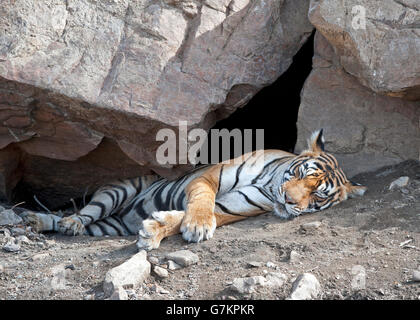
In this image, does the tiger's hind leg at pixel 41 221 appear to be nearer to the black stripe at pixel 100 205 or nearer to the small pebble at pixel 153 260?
the black stripe at pixel 100 205

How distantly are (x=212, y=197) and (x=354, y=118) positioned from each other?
132cm

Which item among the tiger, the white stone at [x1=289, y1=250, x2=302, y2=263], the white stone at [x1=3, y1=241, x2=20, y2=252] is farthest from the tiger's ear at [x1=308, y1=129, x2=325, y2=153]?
the white stone at [x1=3, y1=241, x2=20, y2=252]

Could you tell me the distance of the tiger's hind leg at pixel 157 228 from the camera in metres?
3.20

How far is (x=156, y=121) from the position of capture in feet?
12.3

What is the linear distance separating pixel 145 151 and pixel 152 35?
86 cm

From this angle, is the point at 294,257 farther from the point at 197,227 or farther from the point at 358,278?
the point at 197,227

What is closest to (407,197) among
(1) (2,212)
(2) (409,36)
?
(2) (409,36)

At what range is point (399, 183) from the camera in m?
3.80

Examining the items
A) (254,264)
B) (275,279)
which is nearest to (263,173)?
(254,264)

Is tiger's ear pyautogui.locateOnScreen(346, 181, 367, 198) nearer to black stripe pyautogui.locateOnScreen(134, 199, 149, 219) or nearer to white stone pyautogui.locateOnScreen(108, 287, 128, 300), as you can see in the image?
black stripe pyautogui.locateOnScreen(134, 199, 149, 219)

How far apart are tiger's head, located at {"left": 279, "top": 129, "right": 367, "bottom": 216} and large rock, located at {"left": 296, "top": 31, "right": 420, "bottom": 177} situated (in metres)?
0.25

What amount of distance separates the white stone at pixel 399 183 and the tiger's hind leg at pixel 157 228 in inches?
59.0

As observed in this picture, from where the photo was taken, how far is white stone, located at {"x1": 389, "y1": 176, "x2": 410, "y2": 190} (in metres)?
3.79
